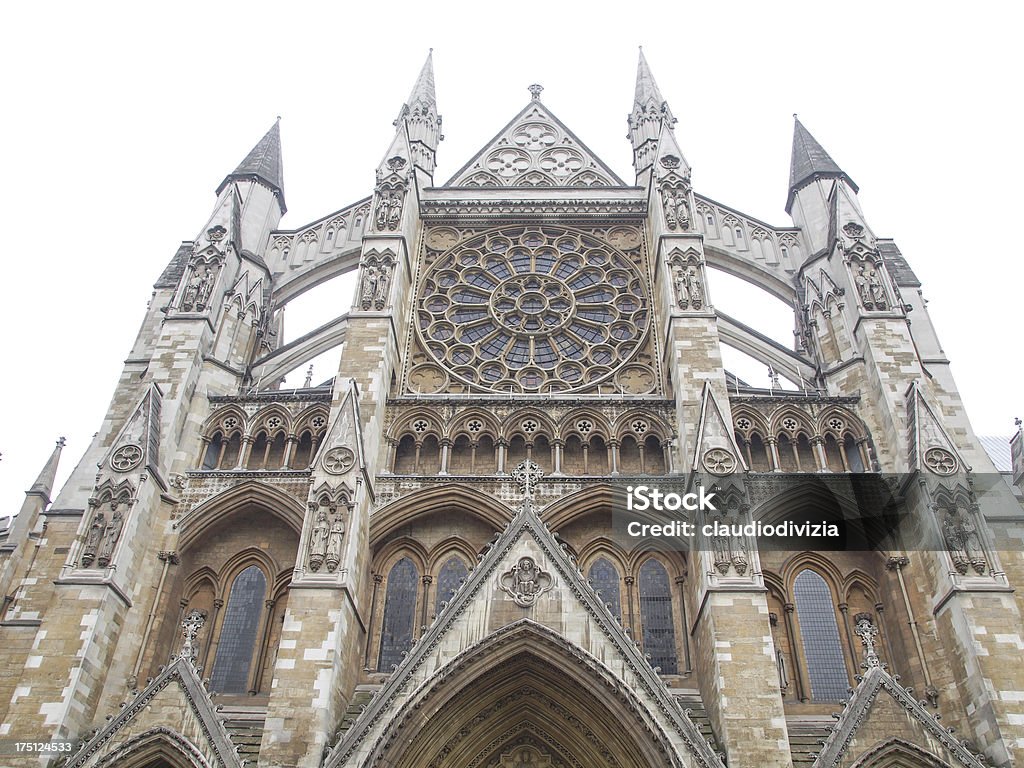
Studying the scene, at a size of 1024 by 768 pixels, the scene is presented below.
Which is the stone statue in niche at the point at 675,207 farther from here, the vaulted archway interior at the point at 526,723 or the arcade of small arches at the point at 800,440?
the vaulted archway interior at the point at 526,723

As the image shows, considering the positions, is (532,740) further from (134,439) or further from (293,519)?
(134,439)

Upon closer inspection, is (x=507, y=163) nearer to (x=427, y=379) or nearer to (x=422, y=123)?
(x=422, y=123)

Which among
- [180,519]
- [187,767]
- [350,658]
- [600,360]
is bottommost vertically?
[187,767]

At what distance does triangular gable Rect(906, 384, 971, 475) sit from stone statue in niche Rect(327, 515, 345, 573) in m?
10.6

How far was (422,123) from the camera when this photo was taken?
25.1 metres

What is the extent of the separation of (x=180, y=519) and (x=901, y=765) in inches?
528

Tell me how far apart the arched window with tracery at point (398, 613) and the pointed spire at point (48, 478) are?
1067 centimetres

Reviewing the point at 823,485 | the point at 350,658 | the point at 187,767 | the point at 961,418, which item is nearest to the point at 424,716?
the point at 350,658

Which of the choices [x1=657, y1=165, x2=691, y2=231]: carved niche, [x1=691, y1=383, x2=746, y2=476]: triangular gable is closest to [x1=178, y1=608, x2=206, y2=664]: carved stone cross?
[x1=691, y1=383, x2=746, y2=476]: triangular gable

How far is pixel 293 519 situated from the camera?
1627 cm

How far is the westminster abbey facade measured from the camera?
1316 centimetres

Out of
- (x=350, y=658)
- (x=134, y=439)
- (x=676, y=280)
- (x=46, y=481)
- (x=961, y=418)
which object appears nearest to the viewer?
(x=350, y=658)

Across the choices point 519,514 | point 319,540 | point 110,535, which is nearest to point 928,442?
point 519,514

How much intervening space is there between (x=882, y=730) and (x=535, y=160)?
18.6m
